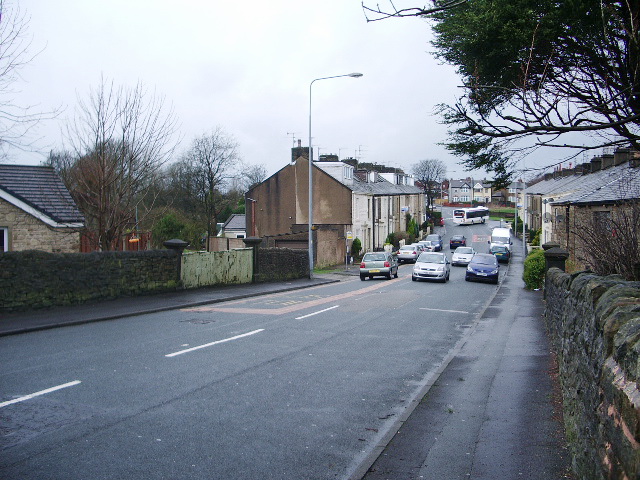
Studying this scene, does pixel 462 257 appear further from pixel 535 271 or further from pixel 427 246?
pixel 535 271

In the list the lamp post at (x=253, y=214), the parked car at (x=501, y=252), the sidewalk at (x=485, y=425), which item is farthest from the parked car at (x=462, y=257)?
the sidewalk at (x=485, y=425)

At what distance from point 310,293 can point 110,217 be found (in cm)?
976

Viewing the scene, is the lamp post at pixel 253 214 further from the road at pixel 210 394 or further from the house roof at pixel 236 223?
the road at pixel 210 394

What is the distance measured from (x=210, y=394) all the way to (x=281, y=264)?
23.9 metres

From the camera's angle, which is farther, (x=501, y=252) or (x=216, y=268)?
(x=501, y=252)

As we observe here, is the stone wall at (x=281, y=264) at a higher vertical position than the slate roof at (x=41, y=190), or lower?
lower

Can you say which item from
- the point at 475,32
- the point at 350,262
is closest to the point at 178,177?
the point at 350,262

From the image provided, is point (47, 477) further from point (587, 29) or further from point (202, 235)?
point (202, 235)

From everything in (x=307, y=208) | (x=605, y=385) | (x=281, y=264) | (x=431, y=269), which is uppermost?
(x=307, y=208)

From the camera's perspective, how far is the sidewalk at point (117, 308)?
14789 mm

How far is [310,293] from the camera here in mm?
26500

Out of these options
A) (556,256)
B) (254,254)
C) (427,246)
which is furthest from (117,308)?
(427,246)

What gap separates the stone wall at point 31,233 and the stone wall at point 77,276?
107 inches

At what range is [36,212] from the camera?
66.6 feet
